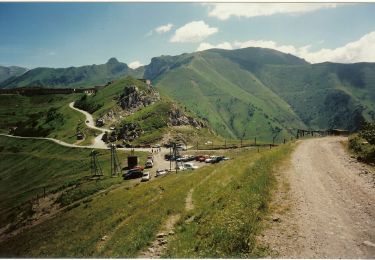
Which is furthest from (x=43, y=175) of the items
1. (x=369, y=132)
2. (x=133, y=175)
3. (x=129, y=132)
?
(x=369, y=132)

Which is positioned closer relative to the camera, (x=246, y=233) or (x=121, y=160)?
(x=246, y=233)

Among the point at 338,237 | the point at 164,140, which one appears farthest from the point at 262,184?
the point at 164,140

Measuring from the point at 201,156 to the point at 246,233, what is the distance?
10404cm

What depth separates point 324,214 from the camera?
25969mm

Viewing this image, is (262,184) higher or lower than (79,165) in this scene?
higher

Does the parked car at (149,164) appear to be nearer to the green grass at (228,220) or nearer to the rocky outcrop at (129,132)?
the rocky outcrop at (129,132)

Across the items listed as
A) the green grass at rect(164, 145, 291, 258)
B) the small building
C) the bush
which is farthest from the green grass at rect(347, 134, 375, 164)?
the small building

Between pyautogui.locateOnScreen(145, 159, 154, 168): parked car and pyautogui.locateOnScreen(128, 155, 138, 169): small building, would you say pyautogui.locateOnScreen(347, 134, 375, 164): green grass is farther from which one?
pyautogui.locateOnScreen(128, 155, 138, 169): small building

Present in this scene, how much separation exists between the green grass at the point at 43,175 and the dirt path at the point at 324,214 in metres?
69.0

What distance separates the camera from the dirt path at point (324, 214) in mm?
21172

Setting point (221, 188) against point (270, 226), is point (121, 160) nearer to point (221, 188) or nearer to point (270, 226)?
point (221, 188)

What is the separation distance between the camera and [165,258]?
25031mm

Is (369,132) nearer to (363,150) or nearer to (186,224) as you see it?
(363,150)

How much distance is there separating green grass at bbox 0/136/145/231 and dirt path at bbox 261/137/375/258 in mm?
68964
